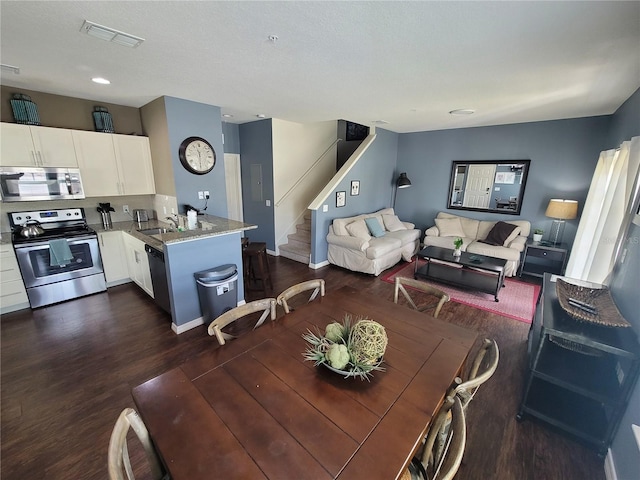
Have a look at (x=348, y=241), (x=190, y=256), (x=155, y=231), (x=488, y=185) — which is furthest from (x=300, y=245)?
(x=488, y=185)

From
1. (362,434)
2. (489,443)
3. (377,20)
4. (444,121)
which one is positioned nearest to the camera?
(362,434)

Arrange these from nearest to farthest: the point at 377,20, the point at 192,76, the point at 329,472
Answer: the point at 329,472
the point at 377,20
the point at 192,76

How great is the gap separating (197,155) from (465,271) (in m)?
4.57

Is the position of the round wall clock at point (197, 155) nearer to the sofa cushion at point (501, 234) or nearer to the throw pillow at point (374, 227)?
the throw pillow at point (374, 227)

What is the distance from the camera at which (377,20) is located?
5.11 feet

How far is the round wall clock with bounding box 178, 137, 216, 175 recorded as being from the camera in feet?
11.4

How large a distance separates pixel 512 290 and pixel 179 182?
5.06 m

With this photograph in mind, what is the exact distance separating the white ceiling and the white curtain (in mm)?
719

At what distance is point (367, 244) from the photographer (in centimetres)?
443

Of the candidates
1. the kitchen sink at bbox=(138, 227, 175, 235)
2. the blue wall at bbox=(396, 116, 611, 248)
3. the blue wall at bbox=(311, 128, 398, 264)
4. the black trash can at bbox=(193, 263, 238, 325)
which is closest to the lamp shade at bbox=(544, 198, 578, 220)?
the blue wall at bbox=(396, 116, 611, 248)

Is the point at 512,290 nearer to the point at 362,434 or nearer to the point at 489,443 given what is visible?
the point at 489,443

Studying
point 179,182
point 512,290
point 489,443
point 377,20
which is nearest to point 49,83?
point 179,182

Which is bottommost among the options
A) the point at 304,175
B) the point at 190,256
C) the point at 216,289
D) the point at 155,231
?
the point at 216,289

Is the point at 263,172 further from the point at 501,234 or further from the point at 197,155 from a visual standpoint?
the point at 501,234
